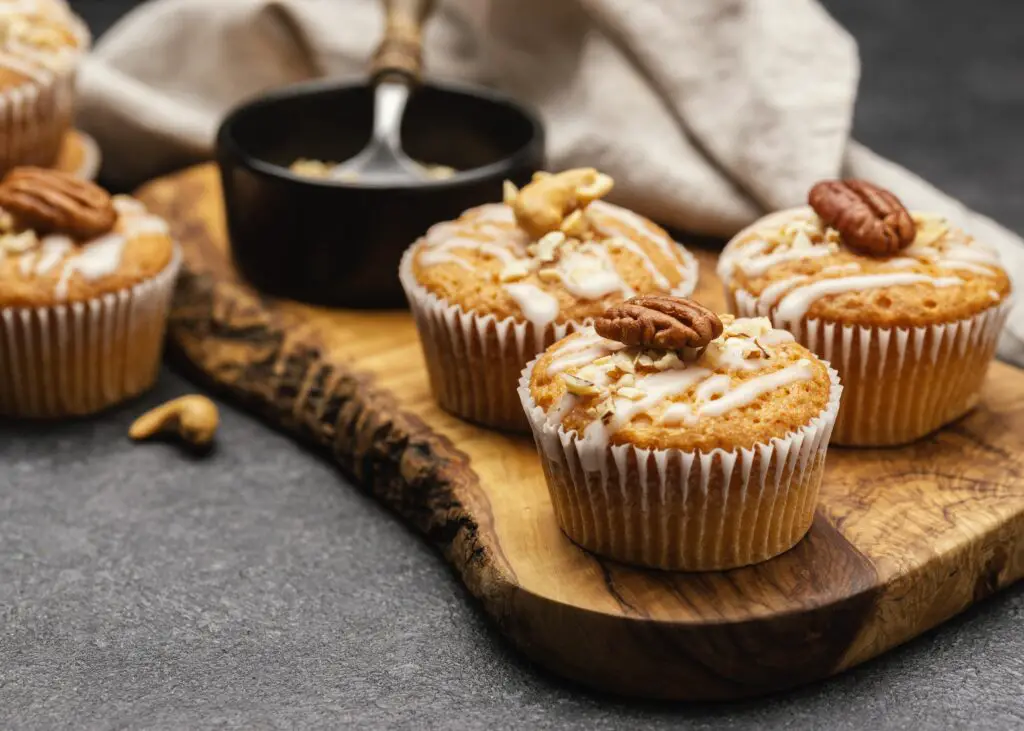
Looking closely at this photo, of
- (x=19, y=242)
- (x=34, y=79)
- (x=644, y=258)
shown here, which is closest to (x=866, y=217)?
(x=644, y=258)

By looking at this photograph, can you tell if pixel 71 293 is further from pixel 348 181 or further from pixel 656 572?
pixel 656 572

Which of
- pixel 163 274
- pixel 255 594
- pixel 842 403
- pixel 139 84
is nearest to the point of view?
pixel 255 594

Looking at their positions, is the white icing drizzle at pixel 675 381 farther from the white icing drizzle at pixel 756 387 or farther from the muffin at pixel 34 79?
the muffin at pixel 34 79

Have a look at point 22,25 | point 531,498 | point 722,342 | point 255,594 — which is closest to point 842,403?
point 722,342

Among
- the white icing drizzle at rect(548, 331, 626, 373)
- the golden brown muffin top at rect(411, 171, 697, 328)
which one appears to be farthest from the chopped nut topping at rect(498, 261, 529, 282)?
the white icing drizzle at rect(548, 331, 626, 373)

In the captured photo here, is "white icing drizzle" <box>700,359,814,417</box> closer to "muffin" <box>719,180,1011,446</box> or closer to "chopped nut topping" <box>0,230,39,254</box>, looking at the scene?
"muffin" <box>719,180,1011,446</box>

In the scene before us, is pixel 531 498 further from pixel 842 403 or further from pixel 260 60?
pixel 260 60

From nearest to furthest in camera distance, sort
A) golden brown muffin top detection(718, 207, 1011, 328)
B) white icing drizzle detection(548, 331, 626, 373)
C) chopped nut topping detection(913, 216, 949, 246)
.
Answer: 1. white icing drizzle detection(548, 331, 626, 373)
2. golden brown muffin top detection(718, 207, 1011, 328)
3. chopped nut topping detection(913, 216, 949, 246)
